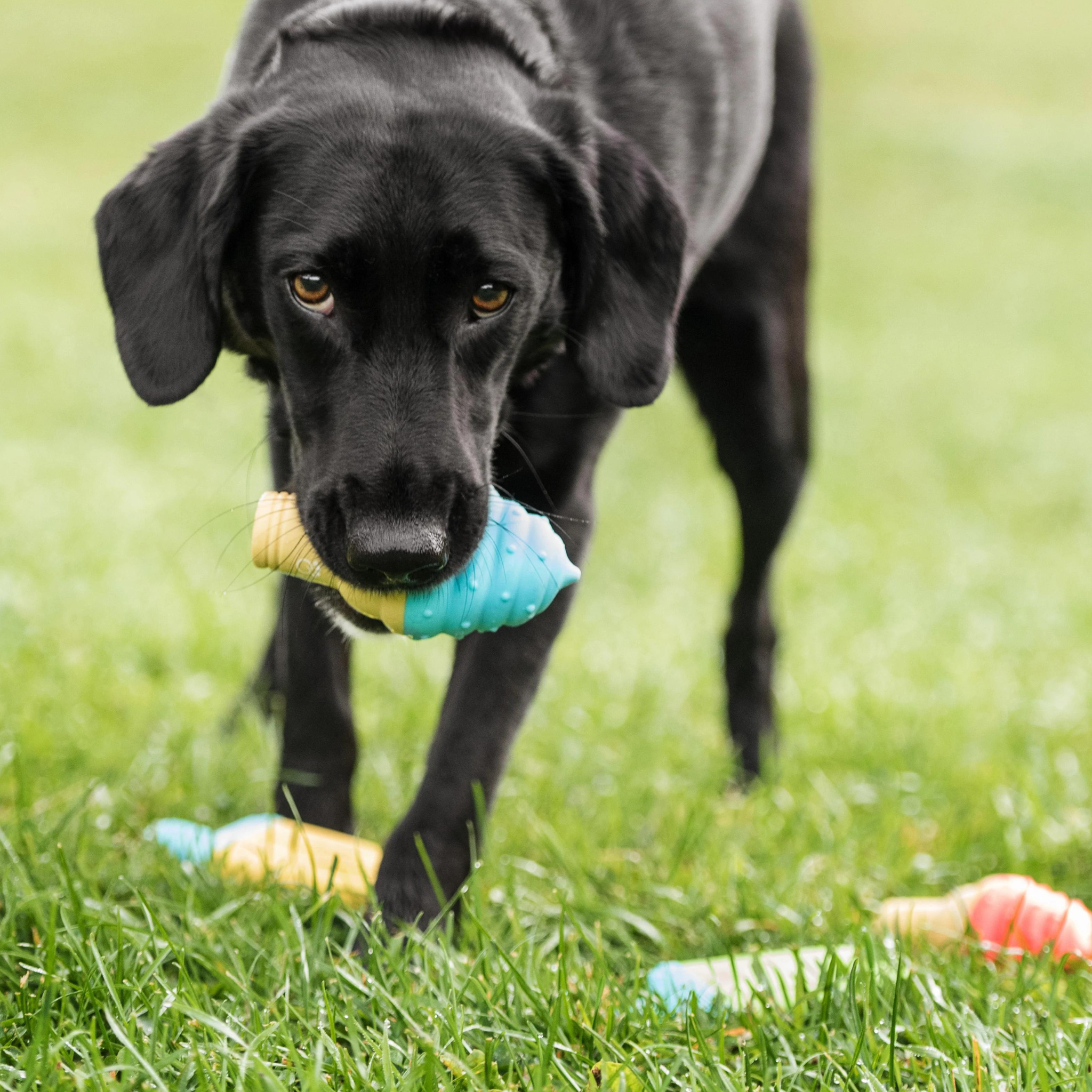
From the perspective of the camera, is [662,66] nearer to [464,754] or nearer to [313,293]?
[313,293]

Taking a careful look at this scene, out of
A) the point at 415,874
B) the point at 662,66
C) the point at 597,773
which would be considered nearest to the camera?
the point at 415,874

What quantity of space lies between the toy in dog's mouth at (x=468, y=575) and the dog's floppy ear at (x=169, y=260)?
316 mm

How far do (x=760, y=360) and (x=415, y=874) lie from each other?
1.86 m

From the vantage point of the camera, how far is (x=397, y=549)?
208 cm

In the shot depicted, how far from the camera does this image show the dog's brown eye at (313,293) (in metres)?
2.26

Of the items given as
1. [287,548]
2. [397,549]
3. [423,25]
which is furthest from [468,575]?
[423,25]

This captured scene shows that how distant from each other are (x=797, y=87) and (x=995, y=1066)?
2.87 meters

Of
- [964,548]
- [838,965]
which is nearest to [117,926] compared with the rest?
[838,965]

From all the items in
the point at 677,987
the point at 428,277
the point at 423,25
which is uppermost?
the point at 423,25

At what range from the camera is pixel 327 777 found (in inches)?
112

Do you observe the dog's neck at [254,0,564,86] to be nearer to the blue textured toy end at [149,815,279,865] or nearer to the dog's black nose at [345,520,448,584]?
the dog's black nose at [345,520,448,584]

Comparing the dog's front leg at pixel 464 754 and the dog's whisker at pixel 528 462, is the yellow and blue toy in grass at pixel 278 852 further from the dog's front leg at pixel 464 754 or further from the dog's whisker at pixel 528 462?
the dog's whisker at pixel 528 462

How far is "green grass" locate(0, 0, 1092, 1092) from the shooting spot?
6.26ft

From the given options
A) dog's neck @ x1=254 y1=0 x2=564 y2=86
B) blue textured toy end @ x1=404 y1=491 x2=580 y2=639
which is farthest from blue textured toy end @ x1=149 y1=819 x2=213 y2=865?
dog's neck @ x1=254 y1=0 x2=564 y2=86
